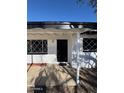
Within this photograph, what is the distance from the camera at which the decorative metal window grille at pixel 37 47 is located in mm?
17875

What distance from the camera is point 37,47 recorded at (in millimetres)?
18047

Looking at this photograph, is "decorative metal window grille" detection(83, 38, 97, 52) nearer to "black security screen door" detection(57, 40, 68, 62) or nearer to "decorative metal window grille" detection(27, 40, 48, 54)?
"black security screen door" detection(57, 40, 68, 62)

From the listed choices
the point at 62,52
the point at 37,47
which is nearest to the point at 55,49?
the point at 62,52

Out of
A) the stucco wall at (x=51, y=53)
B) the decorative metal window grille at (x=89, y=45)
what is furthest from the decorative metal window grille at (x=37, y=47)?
the decorative metal window grille at (x=89, y=45)

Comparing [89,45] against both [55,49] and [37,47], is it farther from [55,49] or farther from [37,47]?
[37,47]

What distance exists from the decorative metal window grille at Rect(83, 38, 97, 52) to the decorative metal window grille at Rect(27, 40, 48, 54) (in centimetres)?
331

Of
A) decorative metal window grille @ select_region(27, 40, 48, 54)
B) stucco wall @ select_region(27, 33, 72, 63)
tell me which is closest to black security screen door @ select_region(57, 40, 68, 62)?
stucco wall @ select_region(27, 33, 72, 63)

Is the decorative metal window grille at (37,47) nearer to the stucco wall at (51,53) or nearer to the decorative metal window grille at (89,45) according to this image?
the stucco wall at (51,53)

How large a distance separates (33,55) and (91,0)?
11.5 metres

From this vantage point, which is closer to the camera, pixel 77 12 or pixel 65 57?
pixel 65 57

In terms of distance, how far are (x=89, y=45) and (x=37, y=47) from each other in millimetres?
4263
